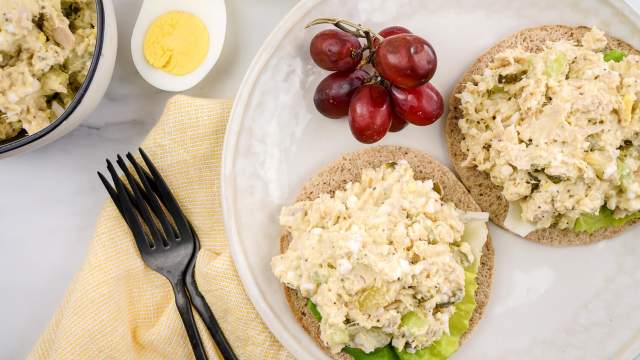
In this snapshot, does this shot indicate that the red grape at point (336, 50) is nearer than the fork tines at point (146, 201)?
Yes

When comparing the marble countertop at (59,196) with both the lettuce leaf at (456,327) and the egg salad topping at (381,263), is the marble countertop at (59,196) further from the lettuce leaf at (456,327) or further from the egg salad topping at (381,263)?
the lettuce leaf at (456,327)

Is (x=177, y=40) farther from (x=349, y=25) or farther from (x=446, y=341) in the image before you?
(x=446, y=341)

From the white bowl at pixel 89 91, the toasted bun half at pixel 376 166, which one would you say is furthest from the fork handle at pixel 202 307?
the white bowl at pixel 89 91

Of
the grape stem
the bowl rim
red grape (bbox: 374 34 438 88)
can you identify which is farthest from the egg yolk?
red grape (bbox: 374 34 438 88)

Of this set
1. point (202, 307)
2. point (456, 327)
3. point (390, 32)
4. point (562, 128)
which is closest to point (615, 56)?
point (562, 128)

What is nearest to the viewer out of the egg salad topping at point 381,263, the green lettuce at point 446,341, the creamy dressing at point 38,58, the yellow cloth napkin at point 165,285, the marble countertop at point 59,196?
the egg salad topping at point 381,263

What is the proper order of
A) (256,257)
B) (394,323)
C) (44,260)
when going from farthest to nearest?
(44,260), (256,257), (394,323)

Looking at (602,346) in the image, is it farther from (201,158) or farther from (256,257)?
(201,158)

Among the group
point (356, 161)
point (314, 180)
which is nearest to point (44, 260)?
point (314, 180)
